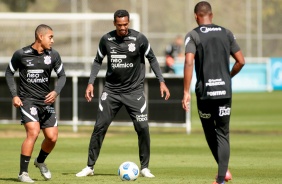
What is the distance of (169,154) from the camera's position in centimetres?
1745

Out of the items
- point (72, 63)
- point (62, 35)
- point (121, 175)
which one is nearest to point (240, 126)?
point (72, 63)

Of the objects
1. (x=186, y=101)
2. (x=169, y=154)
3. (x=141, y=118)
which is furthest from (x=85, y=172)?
(x=169, y=154)

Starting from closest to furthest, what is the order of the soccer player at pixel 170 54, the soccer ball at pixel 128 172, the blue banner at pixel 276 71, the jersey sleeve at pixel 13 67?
the soccer ball at pixel 128 172 → the jersey sleeve at pixel 13 67 → the soccer player at pixel 170 54 → the blue banner at pixel 276 71

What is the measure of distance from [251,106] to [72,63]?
22.5ft

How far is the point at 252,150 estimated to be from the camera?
18172mm

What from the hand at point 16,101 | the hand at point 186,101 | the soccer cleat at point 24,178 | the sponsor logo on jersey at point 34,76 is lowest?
the soccer cleat at point 24,178

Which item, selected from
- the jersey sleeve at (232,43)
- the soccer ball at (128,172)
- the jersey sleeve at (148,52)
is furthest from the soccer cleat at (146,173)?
the jersey sleeve at (232,43)

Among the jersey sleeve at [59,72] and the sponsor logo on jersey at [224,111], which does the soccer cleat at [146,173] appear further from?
the sponsor logo on jersey at [224,111]

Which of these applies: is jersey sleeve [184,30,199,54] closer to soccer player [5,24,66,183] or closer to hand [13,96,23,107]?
soccer player [5,24,66,183]

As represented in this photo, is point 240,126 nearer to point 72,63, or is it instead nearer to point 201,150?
point 201,150

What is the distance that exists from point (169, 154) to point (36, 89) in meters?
5.13

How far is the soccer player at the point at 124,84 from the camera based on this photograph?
1345cm

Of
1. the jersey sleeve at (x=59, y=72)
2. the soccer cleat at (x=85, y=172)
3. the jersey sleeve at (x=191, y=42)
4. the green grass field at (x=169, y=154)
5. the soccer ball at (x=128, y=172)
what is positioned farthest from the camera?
the soccer cleat at (x=85, y=172)

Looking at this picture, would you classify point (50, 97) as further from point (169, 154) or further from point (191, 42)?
point (169, 154)
